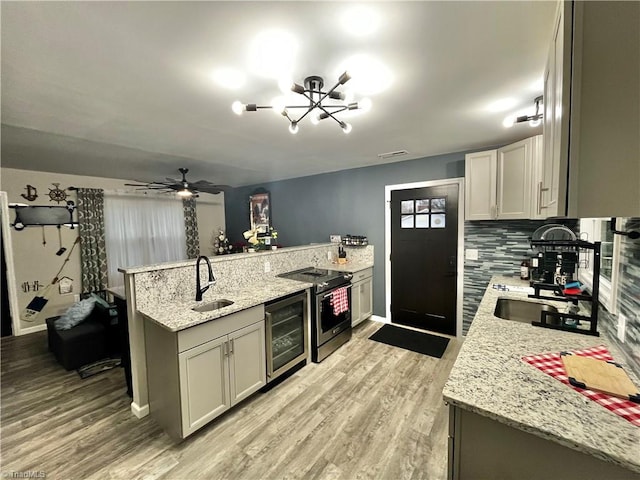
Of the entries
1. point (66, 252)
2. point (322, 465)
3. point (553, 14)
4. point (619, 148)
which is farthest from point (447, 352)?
point (66, 252)

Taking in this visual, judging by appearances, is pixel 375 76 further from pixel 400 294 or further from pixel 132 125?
pixel 400 294

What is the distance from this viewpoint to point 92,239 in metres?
4.29

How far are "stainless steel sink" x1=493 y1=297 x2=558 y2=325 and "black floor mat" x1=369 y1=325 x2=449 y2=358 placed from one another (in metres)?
1.12

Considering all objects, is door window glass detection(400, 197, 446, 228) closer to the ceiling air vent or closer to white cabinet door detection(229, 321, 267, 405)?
the ceiling air vent

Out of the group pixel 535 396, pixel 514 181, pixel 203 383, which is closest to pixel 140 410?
pixel 203 383

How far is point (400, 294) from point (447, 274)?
72 cm

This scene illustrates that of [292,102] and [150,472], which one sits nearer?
[150,472]

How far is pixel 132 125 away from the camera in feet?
7.45

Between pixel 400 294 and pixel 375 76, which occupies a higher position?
pixel 375 76

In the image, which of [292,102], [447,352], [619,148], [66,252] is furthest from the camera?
[66,252]

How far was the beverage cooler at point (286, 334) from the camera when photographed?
2.33m

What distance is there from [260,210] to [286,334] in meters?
3.45

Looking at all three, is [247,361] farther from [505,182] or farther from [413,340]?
[505,182]

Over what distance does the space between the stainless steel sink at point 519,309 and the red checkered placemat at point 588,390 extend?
2.44 ft
